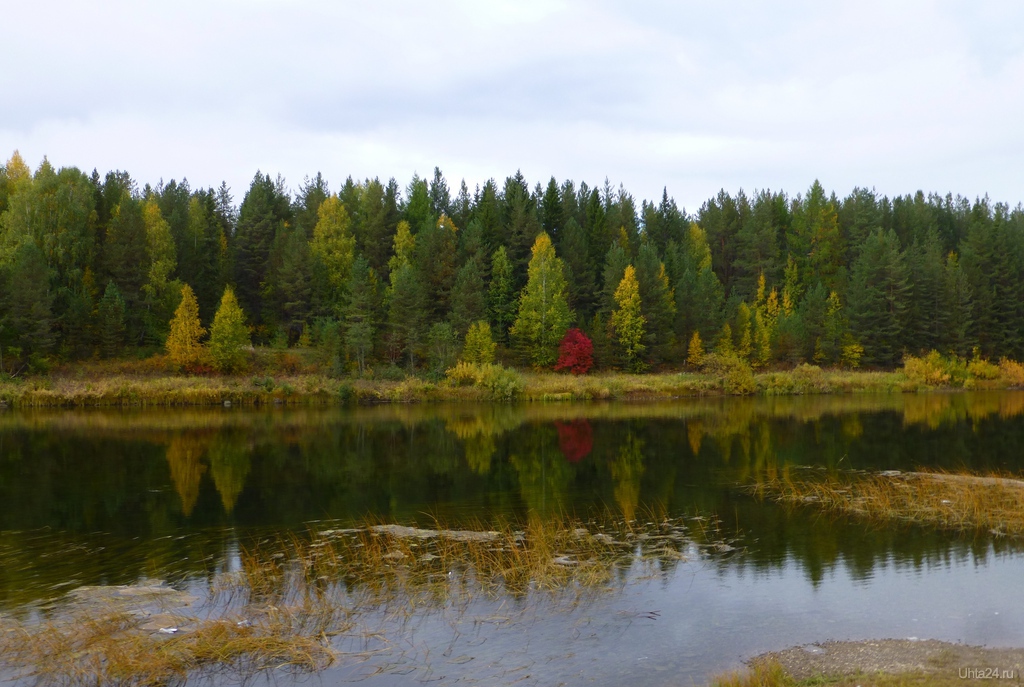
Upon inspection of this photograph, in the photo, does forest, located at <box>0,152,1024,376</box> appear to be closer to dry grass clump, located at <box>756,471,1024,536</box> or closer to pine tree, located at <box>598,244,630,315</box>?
pine tree, located at <box>598,244,630,315</box>

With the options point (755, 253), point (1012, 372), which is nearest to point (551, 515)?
point (1012, 372)

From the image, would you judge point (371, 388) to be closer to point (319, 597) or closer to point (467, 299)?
point (467, 299)

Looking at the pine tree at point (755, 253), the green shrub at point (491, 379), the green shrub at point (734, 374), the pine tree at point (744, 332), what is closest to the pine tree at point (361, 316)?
the green shrub at point (491, 379)

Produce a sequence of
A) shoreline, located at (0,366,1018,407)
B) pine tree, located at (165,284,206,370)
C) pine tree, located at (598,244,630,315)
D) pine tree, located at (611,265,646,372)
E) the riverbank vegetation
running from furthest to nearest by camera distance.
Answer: pine tree, located at (598,244,630,315) < pine tree, located at (611,265,646,372) < pine tree, located at (165,284,206,370) < the riverbank vegetation < shoreline, located at (0,366,1018,407)

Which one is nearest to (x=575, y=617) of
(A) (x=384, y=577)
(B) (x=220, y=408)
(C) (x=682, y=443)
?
(A) (x=384, y=577)

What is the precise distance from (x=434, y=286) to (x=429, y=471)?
146 feet

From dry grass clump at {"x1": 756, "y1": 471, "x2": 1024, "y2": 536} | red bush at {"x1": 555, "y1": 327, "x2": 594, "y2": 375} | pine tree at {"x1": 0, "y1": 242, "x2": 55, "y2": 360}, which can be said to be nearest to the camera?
dry grass clump at {"x1": 756, "y1": 471, "x2": 1024, "y2": 536}

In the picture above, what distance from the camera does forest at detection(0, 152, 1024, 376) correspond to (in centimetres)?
6012

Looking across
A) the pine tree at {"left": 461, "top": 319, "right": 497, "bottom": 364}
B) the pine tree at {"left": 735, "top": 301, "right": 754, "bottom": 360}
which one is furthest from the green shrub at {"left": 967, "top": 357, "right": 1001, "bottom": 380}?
the pine tree at {"left": 461, "top": 319, "right": 497, "bottom": 364}

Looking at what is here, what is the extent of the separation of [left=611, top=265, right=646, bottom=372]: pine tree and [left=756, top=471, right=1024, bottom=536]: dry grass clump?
43.6 m

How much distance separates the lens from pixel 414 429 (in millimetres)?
38719

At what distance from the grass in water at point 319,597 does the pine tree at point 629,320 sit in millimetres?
49616

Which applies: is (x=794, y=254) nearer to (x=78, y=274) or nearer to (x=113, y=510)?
(x=78, y=274)

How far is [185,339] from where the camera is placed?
2258 inches
